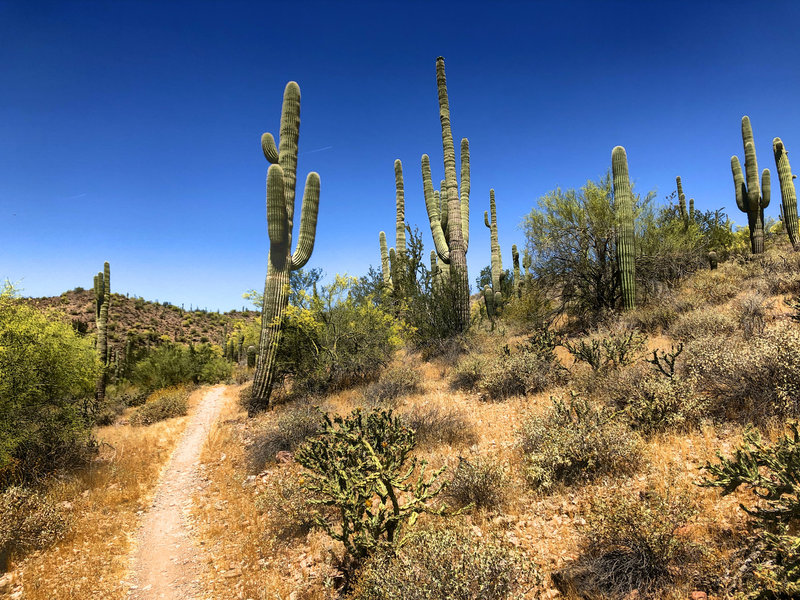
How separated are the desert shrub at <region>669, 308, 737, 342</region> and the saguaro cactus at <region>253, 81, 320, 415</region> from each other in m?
9.39

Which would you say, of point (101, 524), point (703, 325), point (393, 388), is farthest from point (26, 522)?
point (703, 325)

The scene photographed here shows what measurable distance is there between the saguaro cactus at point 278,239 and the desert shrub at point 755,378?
9052 mm

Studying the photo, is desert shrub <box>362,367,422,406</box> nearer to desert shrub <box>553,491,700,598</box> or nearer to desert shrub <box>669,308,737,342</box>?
desert shrub <box>553,491,700,598</box>

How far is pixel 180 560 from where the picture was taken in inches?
190

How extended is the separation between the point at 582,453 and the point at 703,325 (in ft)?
15.8

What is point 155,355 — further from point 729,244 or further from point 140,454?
point 729,244

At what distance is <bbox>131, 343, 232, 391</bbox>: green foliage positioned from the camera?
1719cm

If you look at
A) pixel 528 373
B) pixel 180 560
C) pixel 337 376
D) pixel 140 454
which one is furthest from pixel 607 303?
pixel 140 454

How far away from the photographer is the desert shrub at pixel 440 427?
6059 millimetres

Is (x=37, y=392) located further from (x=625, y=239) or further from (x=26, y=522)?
(x=625, y=239)

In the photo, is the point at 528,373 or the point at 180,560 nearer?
the point at 180,560

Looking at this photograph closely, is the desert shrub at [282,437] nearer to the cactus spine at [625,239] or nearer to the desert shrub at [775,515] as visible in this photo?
the desert shrub at [775,515]

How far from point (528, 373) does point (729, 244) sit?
59.6 feet

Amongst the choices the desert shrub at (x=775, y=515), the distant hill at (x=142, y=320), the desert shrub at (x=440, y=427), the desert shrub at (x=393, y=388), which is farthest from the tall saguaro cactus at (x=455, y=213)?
the distant hill at (x=142, y=320)
